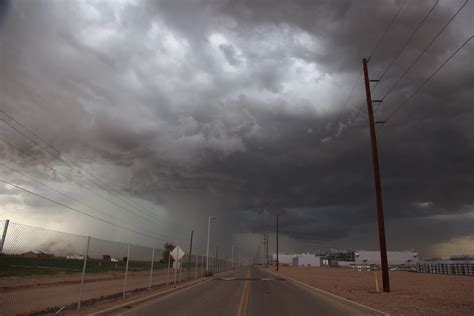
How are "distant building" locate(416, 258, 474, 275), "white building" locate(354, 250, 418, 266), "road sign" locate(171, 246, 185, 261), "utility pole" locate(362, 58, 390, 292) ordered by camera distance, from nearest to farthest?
1. "utility pole" locate(362, 58, 390, 292)
2. "road sign" locate(171, 246, 185, 261)
3. "distant building" locate(416, 258, 474, 275)
4. "white building" locate(354, 250, 418, 266)

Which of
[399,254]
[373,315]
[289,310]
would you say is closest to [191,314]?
[289,310]

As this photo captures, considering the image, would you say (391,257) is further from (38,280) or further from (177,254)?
(38,280)

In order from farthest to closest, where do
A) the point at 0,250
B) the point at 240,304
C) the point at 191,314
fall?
the point at 240,304, the point at 191,314, the point at 0,250

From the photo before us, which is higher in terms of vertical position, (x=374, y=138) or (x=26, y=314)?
(x=374, y=138)

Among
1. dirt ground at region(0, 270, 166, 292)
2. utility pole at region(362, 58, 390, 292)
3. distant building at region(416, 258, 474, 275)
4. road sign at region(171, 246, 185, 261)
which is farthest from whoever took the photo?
distant building at region(416, 258, 474, 275)

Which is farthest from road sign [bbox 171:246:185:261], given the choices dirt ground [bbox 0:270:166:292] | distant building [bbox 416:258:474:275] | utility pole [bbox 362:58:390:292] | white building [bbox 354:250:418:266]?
white building [bbox 354:250:418:266]

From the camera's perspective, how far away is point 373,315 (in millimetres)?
14719

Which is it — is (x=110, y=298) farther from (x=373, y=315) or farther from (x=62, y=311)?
(x=373, y=315)

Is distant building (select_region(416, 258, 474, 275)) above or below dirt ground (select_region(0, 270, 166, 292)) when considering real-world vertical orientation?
above

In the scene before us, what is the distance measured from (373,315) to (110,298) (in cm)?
1245

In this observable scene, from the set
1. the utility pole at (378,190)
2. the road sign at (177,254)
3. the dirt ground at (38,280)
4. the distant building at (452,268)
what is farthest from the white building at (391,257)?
the utility pole at (378,190)

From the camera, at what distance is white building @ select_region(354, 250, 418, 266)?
18250 cm

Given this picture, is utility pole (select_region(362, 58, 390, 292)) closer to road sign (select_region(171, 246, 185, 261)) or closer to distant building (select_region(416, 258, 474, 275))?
road sign (select_region(171, 246, 185, 261))

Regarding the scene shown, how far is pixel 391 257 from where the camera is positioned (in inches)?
7259
